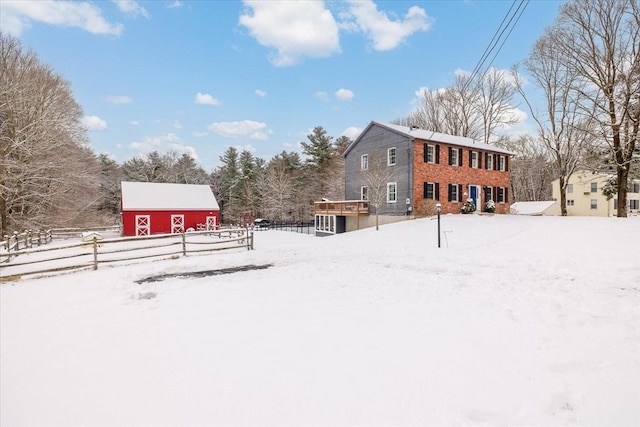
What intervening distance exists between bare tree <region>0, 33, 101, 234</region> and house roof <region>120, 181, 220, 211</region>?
3.15 m

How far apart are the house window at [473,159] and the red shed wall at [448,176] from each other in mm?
287

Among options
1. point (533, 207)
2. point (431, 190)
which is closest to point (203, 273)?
point (431, 190)

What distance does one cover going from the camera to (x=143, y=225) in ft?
84.1

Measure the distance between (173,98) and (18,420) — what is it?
2545cm

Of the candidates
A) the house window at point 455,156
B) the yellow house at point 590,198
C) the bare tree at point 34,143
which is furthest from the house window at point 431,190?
the yellow house at point 590,198

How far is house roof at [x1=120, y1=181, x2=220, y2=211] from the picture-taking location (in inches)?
1020

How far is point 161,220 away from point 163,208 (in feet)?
3.42

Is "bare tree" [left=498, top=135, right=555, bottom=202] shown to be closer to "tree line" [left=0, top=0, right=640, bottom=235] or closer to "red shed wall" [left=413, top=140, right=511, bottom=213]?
"tree line" [left=0, top=0, right=640, bottom=235]

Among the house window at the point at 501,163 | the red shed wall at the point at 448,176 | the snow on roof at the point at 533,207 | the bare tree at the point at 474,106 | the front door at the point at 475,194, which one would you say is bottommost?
the snow on roof at the point at 533,207

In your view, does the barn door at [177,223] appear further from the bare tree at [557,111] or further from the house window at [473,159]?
the bare tree at [557,111]

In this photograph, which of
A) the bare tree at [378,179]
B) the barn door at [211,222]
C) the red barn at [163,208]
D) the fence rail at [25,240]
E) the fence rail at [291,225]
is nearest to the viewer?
the fence rail at [25,240]

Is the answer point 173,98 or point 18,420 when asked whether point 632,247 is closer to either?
point 18,420

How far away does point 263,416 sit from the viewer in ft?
9.45

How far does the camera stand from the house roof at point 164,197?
2591 centimetres
